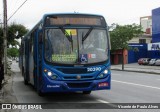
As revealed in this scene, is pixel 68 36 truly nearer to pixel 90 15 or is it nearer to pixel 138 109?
pixel 90 15

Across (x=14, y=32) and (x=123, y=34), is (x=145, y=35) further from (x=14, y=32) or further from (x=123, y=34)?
(x=14, y=32)

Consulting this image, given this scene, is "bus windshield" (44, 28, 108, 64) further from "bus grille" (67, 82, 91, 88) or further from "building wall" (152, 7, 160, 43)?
"building wall" (152, 7, 160, 43)

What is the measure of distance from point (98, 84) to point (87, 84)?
0.37 meters

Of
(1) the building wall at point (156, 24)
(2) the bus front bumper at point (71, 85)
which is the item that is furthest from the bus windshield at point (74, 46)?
(1) the building wall at point (156, 24)

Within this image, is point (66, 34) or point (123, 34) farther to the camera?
point (123, 34)

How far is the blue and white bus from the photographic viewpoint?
11984mm

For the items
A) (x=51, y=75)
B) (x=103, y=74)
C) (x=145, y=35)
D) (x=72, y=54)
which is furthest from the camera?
(x=145, y=35)

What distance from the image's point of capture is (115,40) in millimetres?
52562

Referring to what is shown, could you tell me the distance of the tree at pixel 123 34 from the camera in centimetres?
5181

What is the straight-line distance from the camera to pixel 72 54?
12102mm

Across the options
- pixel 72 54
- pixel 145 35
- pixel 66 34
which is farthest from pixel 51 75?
pixel 145 35

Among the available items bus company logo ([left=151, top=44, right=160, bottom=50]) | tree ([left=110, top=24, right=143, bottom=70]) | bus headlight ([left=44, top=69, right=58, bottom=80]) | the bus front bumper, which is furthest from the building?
bus headlight ([left=44, top=69, right=58, bottom=80])

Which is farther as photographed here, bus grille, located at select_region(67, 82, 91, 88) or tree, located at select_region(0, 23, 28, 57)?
tree, located at select_region(0, 23, 28, 57)

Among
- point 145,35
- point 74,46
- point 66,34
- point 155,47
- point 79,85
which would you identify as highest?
point 145,35
